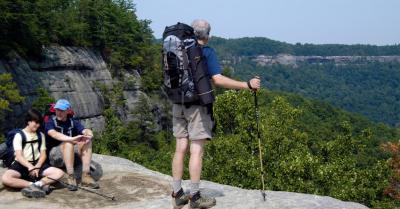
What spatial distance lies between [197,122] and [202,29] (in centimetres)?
124

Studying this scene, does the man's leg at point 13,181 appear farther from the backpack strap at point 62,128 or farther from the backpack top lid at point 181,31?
the backpack top lid at point 181,31

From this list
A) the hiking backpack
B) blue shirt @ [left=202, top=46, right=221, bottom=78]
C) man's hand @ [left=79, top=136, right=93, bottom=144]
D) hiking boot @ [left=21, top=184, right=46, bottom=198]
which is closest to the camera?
the hiking backpack

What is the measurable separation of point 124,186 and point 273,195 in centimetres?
314

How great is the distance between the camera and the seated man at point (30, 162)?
30.3 feet

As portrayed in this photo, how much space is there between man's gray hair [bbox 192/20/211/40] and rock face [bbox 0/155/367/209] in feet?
8.33

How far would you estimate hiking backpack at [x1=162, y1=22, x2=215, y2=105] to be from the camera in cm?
694

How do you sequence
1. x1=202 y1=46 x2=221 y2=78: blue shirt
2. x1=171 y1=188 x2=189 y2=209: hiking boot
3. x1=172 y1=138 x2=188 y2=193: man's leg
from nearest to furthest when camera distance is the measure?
x1=202 y1=46 x2=221 y2=78: blue shirt, x1=172 y1=138 x2=188 y2=193: man's leg, x1=171 y1=188 x2=189 y2=209: hiking boot

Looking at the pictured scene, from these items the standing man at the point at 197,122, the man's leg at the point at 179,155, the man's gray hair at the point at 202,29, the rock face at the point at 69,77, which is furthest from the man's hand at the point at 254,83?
the rock face at the point at 69,77

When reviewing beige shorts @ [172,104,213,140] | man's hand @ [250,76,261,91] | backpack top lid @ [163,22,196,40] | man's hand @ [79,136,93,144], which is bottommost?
man's hand @ [79,136,93,144]

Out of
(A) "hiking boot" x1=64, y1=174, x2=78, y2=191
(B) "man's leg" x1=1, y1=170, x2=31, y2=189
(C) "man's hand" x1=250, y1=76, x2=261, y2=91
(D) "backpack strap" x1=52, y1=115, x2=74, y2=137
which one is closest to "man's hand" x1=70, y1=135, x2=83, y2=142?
(D) "backpack strap" x1=52, y1=115, x2=74, y2=137

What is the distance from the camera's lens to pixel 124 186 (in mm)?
10180

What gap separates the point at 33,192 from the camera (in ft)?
29.2

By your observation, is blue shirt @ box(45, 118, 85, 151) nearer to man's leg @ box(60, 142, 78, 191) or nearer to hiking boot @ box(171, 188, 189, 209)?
man's leg @ box(60, 142, 78, 191)

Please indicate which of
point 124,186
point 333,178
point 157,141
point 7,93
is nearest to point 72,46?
point 157,141
